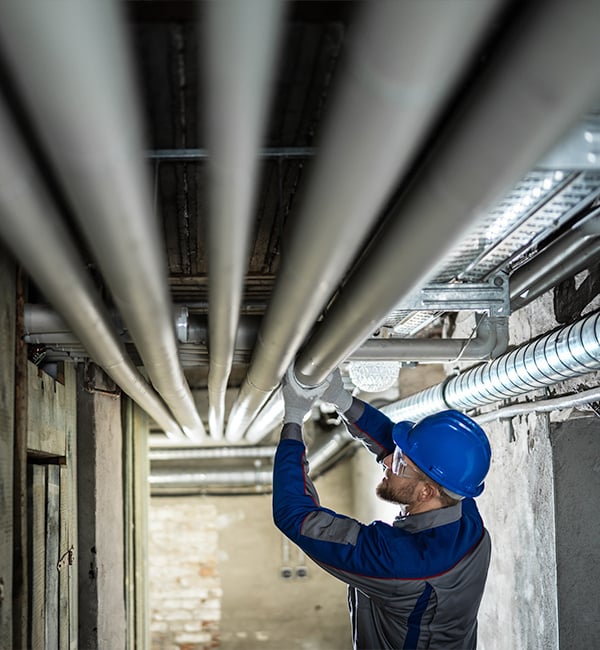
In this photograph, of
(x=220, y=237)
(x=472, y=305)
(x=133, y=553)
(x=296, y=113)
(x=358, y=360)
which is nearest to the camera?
(x=220, y=237)

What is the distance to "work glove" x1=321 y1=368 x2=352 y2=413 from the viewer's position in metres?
2.03

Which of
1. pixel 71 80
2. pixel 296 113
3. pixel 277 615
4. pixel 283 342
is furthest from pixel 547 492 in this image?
pixel 277 615

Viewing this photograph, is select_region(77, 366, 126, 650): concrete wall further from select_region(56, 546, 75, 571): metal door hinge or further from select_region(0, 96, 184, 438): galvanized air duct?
select_region(0, 96, 184, 438): galvanized air duct

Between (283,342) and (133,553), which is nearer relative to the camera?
(283,342)

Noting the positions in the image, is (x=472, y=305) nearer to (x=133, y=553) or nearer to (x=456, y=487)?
(x=456, y=487)

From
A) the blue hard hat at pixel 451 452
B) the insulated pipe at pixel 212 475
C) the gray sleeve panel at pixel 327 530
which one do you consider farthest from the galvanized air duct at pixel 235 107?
the insulated pipe at pixel 212 475

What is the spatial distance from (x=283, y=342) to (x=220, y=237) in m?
0.50

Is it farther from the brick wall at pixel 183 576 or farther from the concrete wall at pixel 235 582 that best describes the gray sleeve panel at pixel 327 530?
the brick wall at pixel 183 576

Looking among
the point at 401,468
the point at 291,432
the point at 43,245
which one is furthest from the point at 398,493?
the point at 43,245

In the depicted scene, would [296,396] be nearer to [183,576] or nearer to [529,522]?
[529,522]

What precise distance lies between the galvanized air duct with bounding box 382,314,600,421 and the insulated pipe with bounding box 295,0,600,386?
83 cm

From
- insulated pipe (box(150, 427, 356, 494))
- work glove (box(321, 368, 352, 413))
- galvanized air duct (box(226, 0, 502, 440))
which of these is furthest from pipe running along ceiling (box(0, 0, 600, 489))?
insulated pipe (box(150, 427, 356, 494))

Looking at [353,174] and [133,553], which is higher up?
[353,174]

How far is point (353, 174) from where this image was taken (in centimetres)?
68
